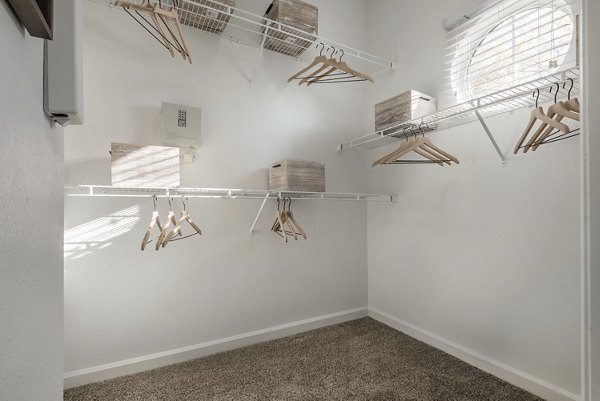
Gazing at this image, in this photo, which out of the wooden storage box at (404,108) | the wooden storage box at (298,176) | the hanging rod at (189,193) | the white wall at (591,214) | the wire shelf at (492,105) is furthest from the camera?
the wooden storage box at (298,176)

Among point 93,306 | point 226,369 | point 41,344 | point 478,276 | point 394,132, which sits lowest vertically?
point 226,369

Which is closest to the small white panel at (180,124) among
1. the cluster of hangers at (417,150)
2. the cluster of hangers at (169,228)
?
the cluster of hangers at (169,228)

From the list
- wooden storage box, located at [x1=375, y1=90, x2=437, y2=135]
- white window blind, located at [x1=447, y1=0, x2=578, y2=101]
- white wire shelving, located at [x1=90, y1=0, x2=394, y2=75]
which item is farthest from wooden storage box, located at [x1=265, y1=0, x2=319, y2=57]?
white window blind, located at [x1=447, y1=0, x2=578, y2=101]

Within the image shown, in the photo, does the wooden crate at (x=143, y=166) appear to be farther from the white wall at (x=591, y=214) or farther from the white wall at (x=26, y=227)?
the white wall at (x=591, y=214)

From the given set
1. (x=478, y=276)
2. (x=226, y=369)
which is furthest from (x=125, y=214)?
(x=478, y=276)

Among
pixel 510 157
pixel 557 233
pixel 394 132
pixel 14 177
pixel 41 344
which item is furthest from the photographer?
pixel 394 132

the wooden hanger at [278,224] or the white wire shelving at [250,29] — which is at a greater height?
the white wire shelving at [250,29]

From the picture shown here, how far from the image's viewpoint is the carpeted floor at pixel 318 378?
5.57 ft

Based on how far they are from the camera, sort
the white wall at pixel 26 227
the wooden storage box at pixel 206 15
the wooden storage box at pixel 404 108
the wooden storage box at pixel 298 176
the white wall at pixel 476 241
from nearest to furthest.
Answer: the white wall at pixel 26 227 < the white wall at pixel 476 241 < the wooden storage box at pixel 206 15 < the wooden storage box at pixel 404 108 < the wooden storage box at pixel 298 176

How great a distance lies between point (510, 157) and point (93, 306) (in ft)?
8.85

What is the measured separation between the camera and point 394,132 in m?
2.22

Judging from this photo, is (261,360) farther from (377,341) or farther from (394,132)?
(394,132)

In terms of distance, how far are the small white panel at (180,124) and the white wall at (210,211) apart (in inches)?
5.2

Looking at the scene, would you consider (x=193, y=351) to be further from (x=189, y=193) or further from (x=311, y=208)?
(x=311, y=208)
